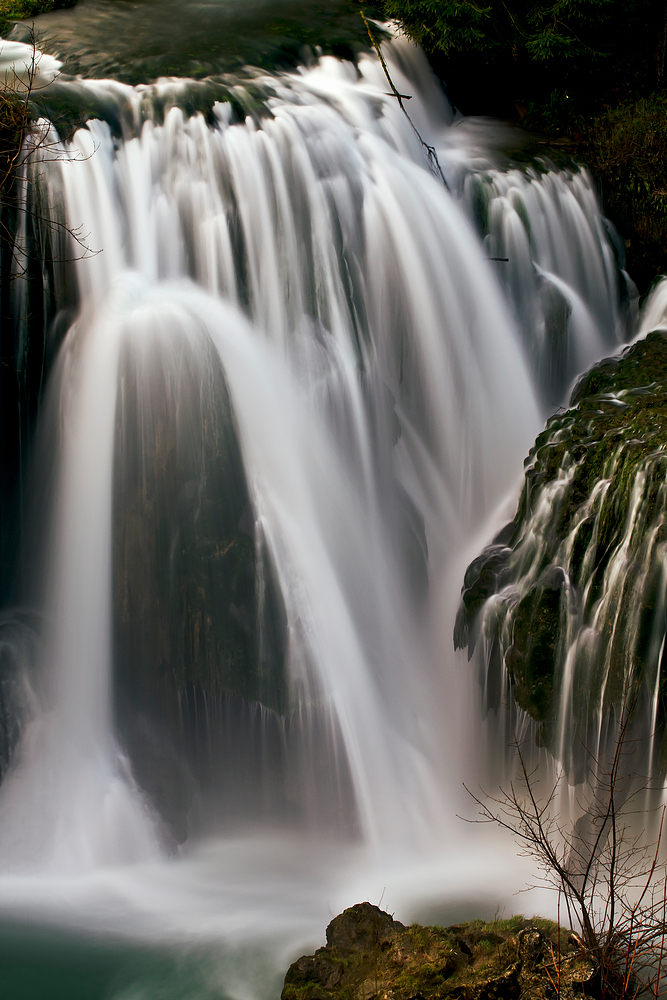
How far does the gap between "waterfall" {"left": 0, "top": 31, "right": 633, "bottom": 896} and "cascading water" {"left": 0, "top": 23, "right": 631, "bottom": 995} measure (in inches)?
0.7

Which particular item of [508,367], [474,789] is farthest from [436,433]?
[474,789]

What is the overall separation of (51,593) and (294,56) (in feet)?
20.6

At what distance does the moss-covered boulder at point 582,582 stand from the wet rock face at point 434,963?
Result: 154 centimetres

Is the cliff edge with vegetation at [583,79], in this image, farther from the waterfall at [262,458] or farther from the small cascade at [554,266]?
the waterfall at [262,458]

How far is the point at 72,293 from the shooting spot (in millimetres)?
6832

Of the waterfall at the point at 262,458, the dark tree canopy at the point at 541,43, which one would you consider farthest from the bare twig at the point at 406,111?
the dark tree canopy at the point at 541,43

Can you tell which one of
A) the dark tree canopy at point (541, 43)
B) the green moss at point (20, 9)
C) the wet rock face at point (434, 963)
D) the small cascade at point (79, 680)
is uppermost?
the green moss at point (20, 9)

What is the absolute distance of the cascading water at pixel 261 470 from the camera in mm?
6367

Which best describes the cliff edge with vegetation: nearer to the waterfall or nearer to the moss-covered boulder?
the waterfall

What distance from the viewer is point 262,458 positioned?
272 inches

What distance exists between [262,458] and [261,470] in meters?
0.10

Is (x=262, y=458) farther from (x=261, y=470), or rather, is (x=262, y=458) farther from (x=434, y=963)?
(x=434, y=963)

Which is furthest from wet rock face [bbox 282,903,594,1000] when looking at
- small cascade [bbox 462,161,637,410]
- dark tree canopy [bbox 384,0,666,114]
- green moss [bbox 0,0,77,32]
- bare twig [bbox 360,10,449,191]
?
green moss [bbox 0,0,77,32]

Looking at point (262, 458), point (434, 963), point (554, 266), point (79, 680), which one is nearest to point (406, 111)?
point (554, 266)
